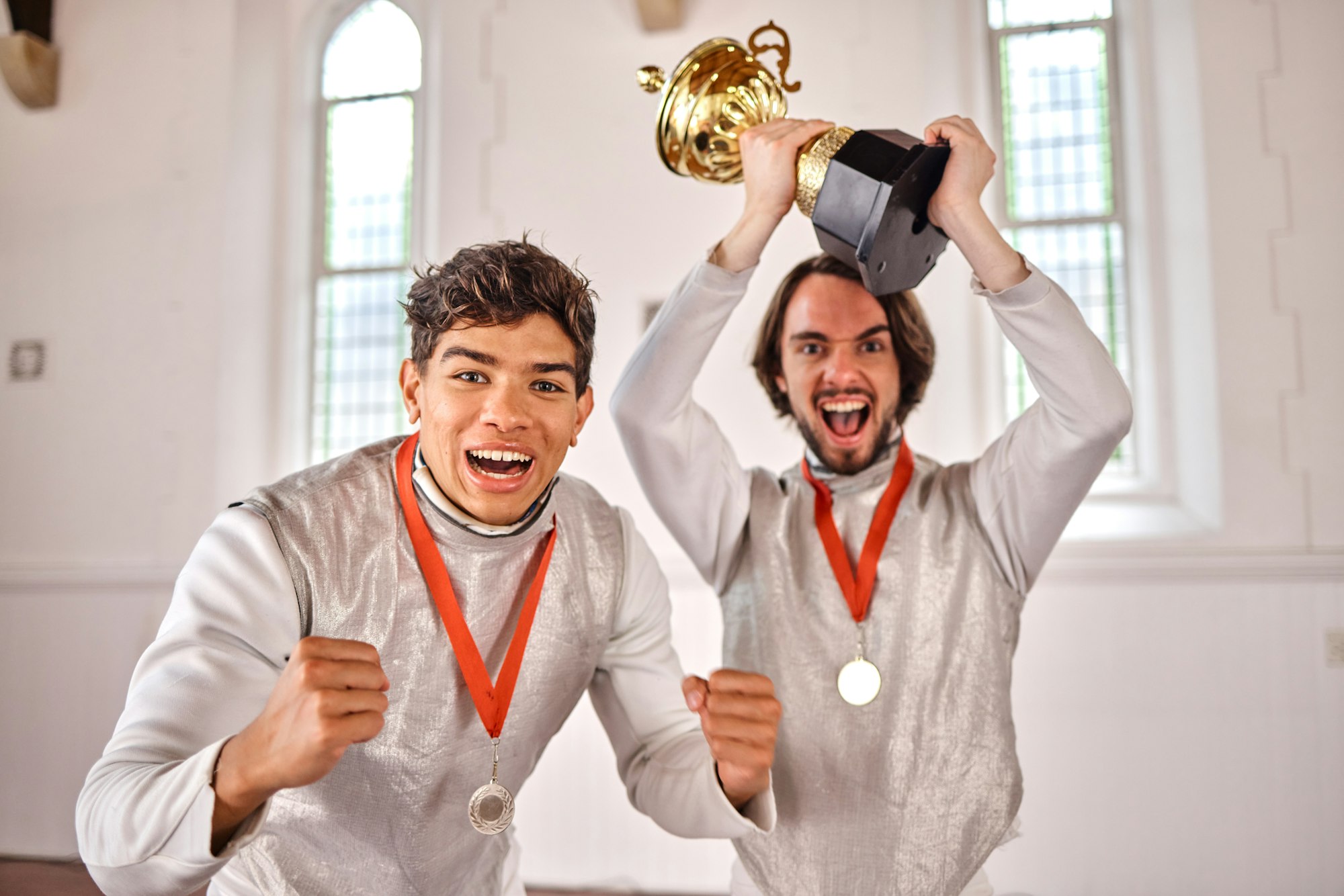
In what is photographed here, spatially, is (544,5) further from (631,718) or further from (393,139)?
(631,718)

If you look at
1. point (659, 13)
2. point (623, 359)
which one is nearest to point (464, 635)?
point (623, 359)

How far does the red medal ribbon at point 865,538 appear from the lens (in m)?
2.07

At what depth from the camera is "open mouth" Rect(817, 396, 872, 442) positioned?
222cm

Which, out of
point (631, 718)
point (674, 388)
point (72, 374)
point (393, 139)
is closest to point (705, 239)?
point (393, 139)

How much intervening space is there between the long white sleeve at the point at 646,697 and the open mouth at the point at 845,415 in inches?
20.0

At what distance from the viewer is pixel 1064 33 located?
16.5ft

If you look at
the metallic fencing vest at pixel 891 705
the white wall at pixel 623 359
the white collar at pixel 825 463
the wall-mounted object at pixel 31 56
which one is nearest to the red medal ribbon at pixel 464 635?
the metallic fencing vest at pixel 891 705

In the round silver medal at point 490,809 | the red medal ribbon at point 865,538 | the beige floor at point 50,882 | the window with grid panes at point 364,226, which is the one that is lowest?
the beige floor at point 50,882

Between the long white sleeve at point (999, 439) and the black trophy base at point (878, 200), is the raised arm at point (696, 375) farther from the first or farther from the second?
the black trophy base at point (878, 200)

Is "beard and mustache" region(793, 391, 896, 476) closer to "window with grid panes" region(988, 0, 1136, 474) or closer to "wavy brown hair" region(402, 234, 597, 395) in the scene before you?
"wavy brown hair" region(402, 234, 597, 395)

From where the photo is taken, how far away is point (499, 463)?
175cm

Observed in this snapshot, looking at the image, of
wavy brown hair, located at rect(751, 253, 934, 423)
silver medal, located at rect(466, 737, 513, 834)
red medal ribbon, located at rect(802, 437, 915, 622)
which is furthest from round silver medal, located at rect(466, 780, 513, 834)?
wavy brown hair, located at rect(751, 253, 934, 423)

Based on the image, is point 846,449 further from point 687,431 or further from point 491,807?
point 491,807

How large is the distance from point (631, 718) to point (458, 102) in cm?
396
